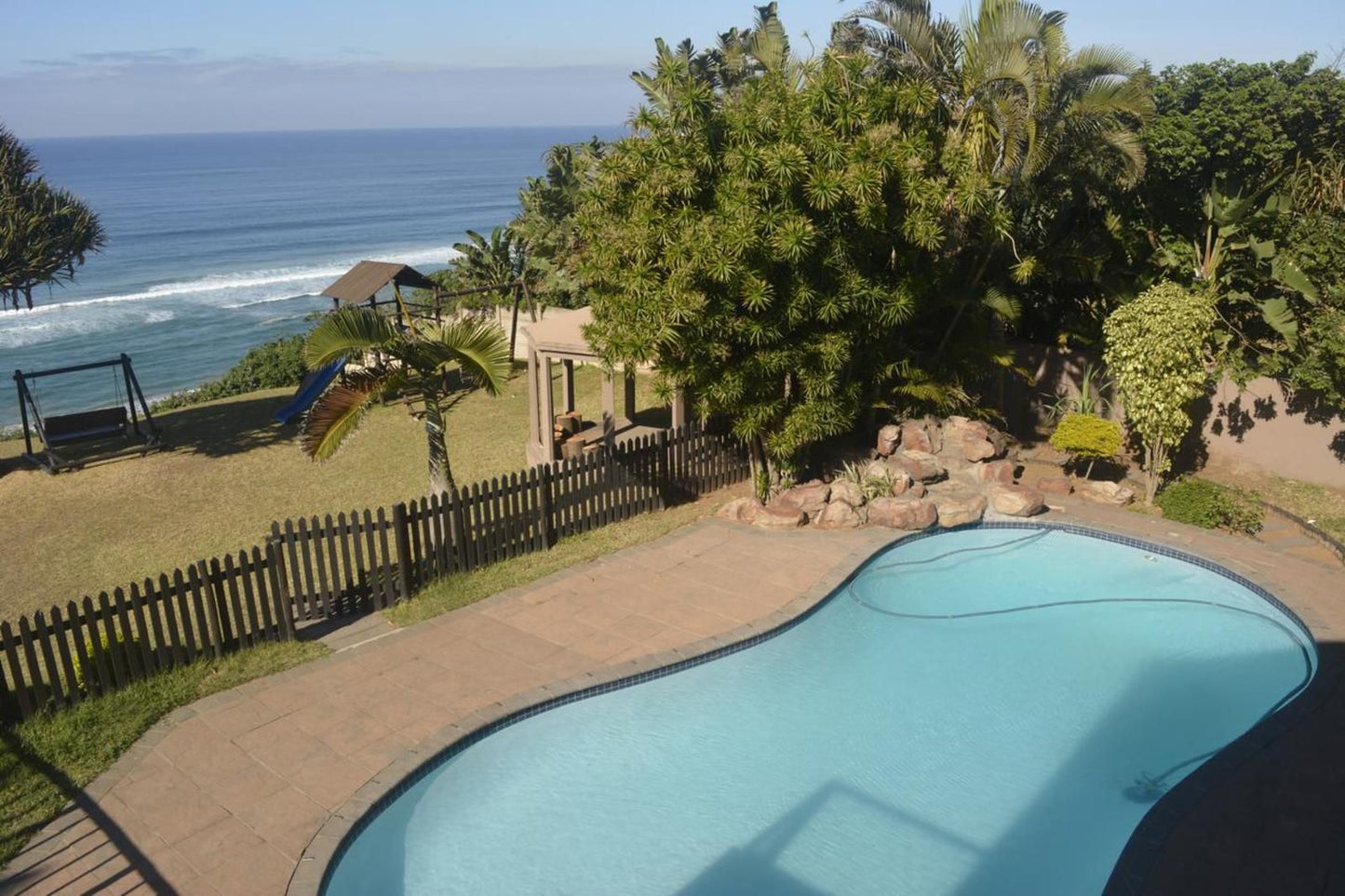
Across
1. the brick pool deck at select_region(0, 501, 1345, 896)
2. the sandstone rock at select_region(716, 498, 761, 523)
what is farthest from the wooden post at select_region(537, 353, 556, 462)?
the brick pool deck at select_region(0, 501, 1345, 896)

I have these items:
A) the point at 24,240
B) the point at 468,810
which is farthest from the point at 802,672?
the point at 24,240

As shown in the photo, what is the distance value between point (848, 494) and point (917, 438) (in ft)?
6.09

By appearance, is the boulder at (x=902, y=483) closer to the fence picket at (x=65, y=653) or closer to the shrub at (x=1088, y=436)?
the shrub at (x=1088, y=436)

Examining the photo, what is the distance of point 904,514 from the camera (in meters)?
13.8

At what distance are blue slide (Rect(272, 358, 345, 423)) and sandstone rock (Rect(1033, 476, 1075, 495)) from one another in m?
14.2

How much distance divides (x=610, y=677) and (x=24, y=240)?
21527 mm

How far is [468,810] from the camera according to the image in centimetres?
819

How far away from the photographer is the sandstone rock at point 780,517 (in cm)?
1388

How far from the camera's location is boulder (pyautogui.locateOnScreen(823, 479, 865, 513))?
46.0ft

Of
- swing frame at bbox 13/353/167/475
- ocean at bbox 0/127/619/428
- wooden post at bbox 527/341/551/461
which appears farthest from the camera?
ocean at bbox 0/127/619/428

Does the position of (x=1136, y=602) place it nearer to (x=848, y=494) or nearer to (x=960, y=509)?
(x=960, y=509)

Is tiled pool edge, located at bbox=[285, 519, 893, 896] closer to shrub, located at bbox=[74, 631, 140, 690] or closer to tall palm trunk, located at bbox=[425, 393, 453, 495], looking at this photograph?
shrub, located at bbox=[74, 631, 140, 690]

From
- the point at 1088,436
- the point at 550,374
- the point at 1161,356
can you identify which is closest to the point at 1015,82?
the point at 1161,356

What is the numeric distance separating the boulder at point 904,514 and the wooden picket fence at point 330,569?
2.65 m
